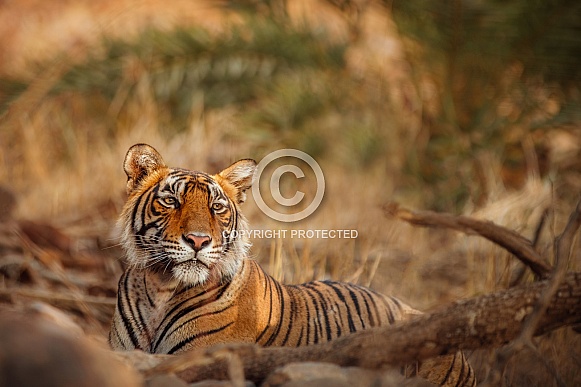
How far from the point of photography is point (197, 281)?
396 cm

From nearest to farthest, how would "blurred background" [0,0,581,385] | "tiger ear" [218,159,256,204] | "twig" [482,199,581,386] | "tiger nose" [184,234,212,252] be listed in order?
"twig" [482,199,581,386]
"tiger nose" [184,234,212,252]
"tiger ear" [218,159,256,204]
"blurred background" [0,0,581,385]

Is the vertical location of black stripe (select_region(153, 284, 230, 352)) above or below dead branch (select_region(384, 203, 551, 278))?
below

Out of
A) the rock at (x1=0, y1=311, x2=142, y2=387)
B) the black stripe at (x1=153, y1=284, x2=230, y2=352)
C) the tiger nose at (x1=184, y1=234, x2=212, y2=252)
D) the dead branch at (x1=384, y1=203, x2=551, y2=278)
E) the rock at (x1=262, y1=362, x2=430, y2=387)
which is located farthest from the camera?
the dead branch at (x1=384, y1=203, x2=551, y2=278)

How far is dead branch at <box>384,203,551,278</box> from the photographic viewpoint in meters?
4.57

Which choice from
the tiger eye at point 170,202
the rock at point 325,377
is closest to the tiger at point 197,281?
the tiger eye at point 170,202

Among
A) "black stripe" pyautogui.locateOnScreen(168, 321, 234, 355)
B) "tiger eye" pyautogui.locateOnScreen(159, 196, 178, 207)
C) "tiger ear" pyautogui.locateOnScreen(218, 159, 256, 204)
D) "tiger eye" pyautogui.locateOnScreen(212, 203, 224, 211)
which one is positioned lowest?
"black stripe" pyautogui.locateOnScreen(168, 321, 234, 355)

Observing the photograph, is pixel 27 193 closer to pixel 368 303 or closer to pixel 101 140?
pixel 101 140

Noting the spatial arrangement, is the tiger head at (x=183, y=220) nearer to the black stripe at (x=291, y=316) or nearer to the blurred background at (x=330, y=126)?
the black stripe at (x=291, y=316)

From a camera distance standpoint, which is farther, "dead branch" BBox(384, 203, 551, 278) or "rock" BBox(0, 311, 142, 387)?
"dead branch" BBox(384, 203, 551, 278)

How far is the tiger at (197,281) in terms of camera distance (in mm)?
3957

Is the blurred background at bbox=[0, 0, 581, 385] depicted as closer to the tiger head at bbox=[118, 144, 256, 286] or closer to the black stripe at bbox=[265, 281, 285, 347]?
the black stripe at bbox=[265, 281, 285, 347]

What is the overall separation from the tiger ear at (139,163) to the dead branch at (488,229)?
1.29 meters

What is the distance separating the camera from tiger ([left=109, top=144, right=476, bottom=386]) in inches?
156

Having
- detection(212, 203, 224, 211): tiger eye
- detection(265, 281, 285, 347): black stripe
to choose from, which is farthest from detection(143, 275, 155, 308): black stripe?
detection(265, 281, 285, 347): black stripe
